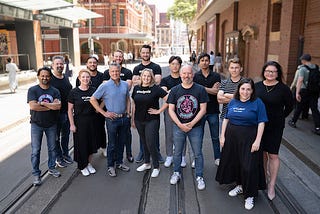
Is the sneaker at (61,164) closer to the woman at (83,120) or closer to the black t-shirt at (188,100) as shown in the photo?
the woman at (83,120)

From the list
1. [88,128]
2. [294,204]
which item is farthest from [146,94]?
[294,204]

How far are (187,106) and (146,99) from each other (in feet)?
2.35

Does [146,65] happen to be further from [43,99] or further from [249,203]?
[249,203]

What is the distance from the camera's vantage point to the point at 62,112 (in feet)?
17.2

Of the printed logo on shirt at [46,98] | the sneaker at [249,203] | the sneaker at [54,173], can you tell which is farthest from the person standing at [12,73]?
the sneaker at [249,203]

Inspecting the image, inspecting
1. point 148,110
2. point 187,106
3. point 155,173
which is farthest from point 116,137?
point 187,106

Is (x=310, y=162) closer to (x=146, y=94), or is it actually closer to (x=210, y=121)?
(x=210, y=121)

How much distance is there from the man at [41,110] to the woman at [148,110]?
123cm

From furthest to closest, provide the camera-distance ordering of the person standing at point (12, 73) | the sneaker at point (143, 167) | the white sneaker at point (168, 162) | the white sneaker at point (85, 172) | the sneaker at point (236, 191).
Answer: the person standing at point (12, 73), the white sneaker at point (168, 162), the sneaker at point (143, 167), the white sneaker at point (85, 172), the sneaker at point (236, 191)

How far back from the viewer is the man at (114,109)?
4779 millimetres

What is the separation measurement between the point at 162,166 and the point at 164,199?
47.5 inches

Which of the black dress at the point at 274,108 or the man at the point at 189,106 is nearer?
the black dress at the point at 274,108

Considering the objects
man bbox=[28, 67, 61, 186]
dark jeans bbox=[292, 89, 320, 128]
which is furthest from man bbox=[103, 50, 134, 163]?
dark jeans bbox=[292, 89, 320, 128]

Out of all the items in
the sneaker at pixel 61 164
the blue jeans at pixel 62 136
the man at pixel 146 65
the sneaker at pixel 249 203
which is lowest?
the sneaker at pixel 61 164
